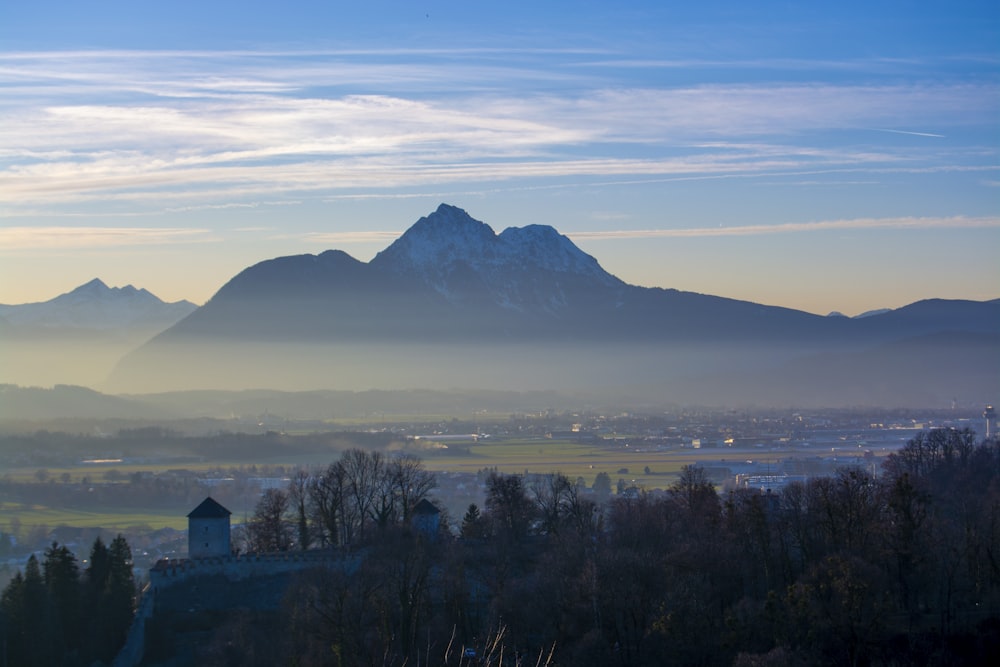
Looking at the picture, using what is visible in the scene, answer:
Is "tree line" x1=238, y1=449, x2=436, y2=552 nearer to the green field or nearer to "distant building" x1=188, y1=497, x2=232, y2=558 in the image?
"distant building" x1=188, y1=497, x2=232, y2=558

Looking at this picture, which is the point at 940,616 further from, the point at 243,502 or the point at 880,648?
the point at 243,502

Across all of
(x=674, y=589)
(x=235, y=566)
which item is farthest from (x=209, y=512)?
(x=674, y=589)

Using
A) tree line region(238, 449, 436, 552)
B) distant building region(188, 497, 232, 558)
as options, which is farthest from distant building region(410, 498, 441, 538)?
distant building region(188, 497, 232, 558)

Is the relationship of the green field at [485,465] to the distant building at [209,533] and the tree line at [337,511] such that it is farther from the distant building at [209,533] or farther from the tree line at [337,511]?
the distant building at [209,533]

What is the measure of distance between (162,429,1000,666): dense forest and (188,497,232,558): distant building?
4.20 m

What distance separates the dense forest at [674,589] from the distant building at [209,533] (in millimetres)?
4200

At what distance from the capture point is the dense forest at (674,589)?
42.9 m

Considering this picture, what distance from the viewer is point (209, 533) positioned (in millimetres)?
55969

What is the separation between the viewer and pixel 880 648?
136ft

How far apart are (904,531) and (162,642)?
2464cm

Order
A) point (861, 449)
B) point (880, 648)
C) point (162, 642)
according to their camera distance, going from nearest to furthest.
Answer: point (880, 648) < point (162, 642) < point (861, 449)

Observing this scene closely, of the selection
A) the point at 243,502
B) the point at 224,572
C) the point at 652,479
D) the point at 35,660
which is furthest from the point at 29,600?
the point at 652,479

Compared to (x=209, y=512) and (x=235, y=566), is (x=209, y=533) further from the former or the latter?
(x=235, y=566)

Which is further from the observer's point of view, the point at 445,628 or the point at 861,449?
the point at 861,449
